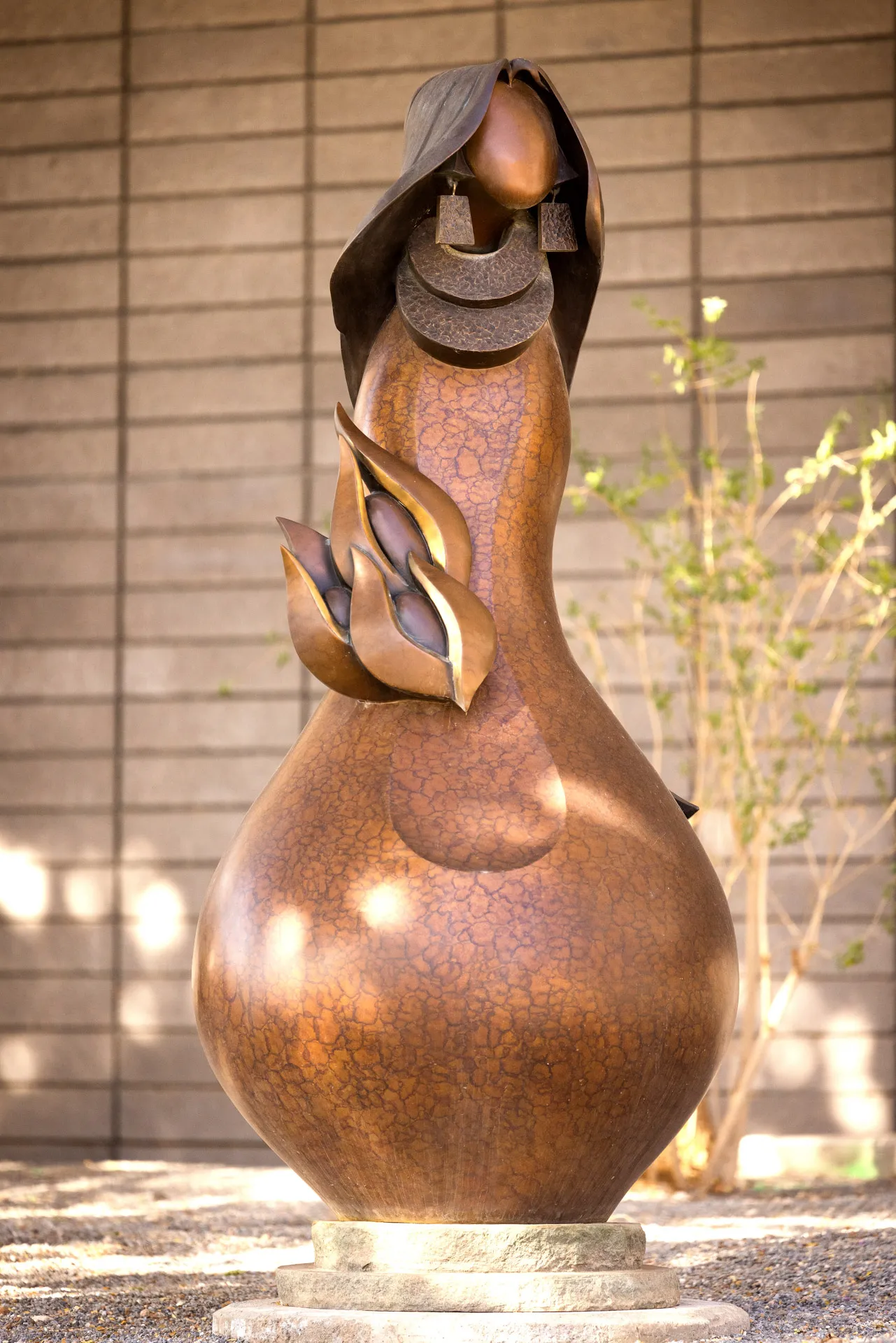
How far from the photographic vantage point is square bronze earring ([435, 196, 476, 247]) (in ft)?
9.30

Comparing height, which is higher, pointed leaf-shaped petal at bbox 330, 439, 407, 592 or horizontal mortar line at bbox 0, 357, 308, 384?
horizontal mortar line at bbox 0, 357, 308, 384

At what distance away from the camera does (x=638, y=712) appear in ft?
28.2

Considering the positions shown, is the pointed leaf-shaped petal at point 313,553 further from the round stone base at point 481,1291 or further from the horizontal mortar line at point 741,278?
the horizontal mortar line at point 741,278

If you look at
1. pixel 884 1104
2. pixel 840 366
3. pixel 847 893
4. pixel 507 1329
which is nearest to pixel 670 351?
pixel 840 366

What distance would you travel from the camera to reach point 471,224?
9.47ft

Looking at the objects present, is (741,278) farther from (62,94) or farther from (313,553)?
(313,553)

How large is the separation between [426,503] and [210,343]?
6872 mm

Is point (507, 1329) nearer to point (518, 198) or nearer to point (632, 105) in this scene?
point (518, 198)

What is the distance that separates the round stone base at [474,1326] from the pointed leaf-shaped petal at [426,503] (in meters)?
1.16

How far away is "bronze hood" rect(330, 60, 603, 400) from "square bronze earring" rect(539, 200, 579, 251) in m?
0.03

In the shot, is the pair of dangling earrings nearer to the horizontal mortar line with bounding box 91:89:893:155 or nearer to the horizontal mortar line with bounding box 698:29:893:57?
the horizontal mortar line with bounding box 91:89:893:155

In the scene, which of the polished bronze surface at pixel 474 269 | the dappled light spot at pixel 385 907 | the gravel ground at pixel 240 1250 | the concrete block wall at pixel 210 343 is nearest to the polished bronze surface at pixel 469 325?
the polished bronze surface at pixel 474 269

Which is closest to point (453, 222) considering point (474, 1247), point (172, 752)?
point (474, 1247)

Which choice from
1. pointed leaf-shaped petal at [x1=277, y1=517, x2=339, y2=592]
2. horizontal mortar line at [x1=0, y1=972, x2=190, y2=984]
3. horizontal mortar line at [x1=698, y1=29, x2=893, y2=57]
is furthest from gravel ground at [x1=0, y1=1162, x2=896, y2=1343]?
horizontal mortar line at [x1=698, y1=29, x2=893, y2=57]
